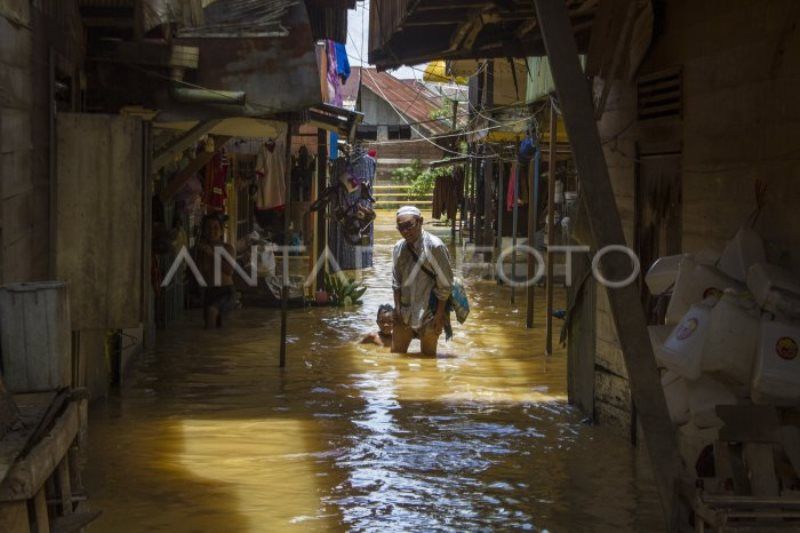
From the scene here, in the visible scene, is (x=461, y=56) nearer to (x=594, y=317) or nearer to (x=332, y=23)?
(x=594, y=317)

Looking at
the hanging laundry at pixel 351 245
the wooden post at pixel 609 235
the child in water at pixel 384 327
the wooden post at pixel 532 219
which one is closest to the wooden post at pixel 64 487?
the wooden post at pixel 609 235

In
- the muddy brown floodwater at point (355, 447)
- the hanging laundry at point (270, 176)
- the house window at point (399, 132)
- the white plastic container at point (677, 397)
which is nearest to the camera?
the white plastic container at point (677, 397)

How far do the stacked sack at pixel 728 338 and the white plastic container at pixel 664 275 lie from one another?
1.43ft

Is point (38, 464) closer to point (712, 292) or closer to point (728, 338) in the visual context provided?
point (728, 338)

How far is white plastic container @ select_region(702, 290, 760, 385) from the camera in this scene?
16.9 feet

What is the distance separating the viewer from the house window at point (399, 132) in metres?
27.0

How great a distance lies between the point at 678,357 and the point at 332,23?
11.5m

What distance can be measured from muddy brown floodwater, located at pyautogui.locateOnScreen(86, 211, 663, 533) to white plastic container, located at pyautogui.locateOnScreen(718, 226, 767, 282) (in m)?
1.69

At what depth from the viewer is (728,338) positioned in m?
5.19

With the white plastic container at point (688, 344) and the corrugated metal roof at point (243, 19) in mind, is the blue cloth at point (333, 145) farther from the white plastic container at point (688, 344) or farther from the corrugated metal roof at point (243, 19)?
the white plastic container at point (688, 344)

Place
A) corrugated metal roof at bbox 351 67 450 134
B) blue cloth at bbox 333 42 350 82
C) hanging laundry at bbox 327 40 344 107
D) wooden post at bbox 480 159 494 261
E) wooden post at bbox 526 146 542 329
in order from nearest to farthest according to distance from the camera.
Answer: wooden post at bbox 526 146 542 329, hanging laundry at bbox 327 40 344 107, blue cloth at bbox 333 42 350 82, wooden post at bbox 480 159 494 261, corrugated metal roof at bbox 351 67 450 134

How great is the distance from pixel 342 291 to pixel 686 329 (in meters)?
12.1

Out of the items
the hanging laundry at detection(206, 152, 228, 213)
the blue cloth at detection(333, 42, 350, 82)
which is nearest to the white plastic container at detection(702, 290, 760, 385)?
the hanging laundry at detection(206, 152, 228, 213)

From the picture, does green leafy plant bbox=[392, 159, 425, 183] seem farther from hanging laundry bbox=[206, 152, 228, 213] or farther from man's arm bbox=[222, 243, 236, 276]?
man's arm bbox=[222, 243, 236, 276]
